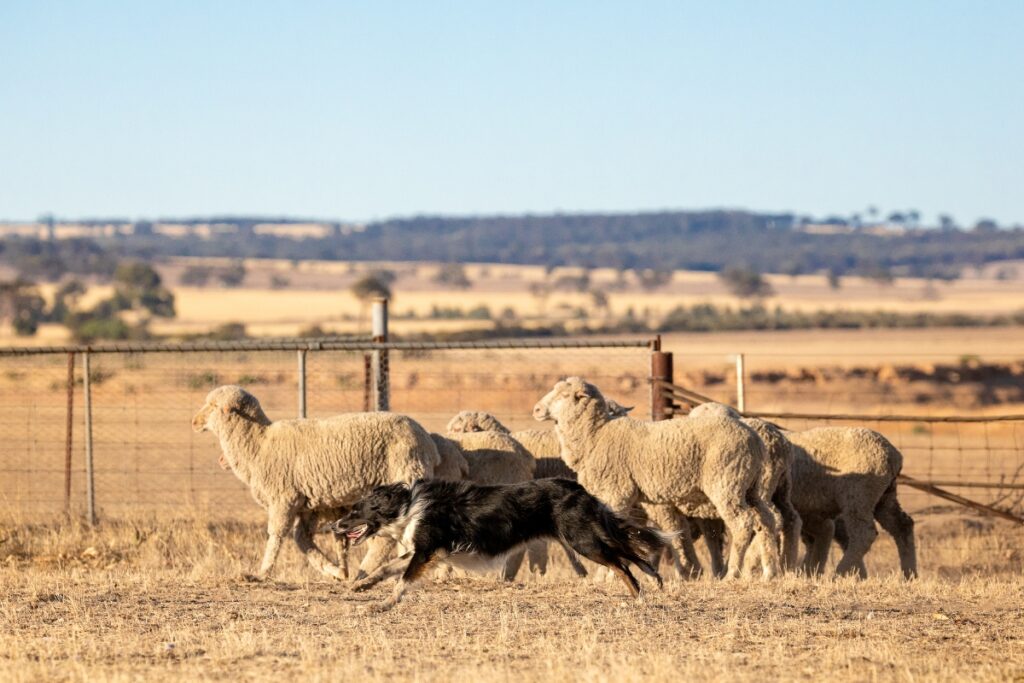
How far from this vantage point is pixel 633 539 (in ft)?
31.7

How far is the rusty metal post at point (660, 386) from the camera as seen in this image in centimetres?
1323

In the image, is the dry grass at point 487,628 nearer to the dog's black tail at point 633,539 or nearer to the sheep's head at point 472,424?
the dog's black tail at point 633,539

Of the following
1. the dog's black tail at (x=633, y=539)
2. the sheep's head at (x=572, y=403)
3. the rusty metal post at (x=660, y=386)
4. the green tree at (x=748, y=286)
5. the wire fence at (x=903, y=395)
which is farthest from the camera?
the green tree at (x=748, y=286)

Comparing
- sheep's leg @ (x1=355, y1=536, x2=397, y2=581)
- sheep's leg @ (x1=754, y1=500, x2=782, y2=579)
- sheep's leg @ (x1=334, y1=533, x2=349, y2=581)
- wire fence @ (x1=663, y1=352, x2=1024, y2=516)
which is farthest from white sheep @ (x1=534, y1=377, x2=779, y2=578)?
wire fence @ (x1=663, y1=352, x2=1024, y2=516)

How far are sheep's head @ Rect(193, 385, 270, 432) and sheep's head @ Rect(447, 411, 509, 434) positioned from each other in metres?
1.64

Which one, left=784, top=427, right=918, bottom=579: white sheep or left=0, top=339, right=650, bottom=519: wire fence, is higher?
left=784, top=427, right=918, bottom=579: white sheep

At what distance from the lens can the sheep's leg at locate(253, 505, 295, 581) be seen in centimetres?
1067

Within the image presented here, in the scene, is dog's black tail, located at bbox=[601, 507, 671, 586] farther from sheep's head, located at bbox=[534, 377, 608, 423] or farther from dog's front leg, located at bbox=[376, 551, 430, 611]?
sheep's head, located at bbox=[534, 377, 608, 423]

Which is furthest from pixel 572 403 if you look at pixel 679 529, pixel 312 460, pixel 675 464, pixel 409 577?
pixel 409 577

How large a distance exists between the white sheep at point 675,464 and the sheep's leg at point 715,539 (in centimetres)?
57

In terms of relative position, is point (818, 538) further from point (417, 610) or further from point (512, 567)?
point (417, 610)

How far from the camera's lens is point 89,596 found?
368 inches

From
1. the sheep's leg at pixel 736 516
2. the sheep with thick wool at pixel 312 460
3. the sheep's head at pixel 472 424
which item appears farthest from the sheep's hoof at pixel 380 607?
the sheep's head at pixel 472 424

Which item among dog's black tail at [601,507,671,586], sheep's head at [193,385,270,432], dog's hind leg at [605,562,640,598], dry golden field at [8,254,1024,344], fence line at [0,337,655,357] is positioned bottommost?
dry golden field at [8,254,1024,344]
